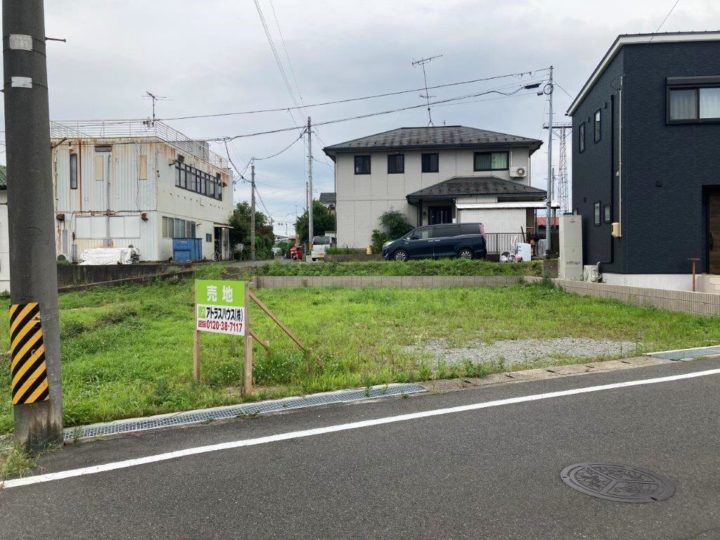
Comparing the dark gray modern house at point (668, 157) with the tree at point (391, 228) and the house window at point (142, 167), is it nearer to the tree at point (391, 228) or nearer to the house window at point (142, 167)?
the tree at point (391, 228)

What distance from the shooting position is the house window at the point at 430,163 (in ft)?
97.9

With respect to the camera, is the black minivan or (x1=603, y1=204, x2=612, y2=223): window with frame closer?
(x1=603, y1=204, x2=612, y2=223): window with frame

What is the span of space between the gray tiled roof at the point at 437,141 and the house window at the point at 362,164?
662 mm

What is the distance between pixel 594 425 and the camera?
4457 mm

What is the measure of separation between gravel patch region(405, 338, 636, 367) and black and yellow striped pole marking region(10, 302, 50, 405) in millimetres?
4476

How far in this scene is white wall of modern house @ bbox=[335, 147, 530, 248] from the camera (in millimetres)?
29688

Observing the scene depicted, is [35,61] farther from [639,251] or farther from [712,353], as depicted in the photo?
[639,251]

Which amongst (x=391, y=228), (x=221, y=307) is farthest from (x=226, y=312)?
(x=391, y=228)

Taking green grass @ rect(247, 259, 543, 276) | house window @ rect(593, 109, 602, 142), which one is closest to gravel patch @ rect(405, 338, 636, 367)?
green grass @ rect(247, 259, 543, 276)

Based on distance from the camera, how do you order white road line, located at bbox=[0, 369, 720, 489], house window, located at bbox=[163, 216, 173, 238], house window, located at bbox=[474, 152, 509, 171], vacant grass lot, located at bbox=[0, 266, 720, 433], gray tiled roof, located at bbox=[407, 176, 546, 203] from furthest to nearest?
house window, located at bbox=[474, 152, 509, 171] < house window, located at bbox=[163, 216, 173, 238] < gray tiled roof, located at bbox=[407, 176, 546, 203] < vacant grass lot, located at bbox=[0, 266, 720, 433] < white road line, located at bbox=[0, 369, 720, 489]

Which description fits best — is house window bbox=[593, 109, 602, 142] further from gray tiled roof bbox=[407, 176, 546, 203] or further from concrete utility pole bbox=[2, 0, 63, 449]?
concrete utility pole bbox=[2, 0, 63, 449]

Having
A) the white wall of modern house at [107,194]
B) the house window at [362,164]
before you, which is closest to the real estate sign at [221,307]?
the white wall of modern house at [107,194]

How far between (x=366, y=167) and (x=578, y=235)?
1441 cm

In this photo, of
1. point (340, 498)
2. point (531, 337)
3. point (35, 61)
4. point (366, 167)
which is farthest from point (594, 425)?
point (366, 167)
